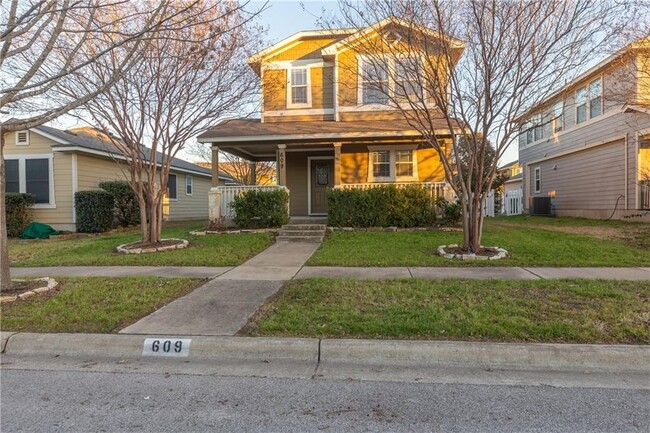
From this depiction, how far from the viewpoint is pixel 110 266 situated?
28.9 ft

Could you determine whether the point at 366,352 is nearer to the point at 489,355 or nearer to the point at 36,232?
the point at 489,355

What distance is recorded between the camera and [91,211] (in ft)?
49.7

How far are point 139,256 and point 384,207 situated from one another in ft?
22.9

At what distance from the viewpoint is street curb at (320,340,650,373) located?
3897 mm

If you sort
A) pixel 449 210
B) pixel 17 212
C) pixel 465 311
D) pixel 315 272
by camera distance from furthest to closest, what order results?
1. pixel 17 212
2. pixel 449 210
3. pixel 315 272
4. pixel 465 311

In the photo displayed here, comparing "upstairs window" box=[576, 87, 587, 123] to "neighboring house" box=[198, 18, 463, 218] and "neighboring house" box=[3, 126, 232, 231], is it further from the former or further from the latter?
"neighboring house" box=[3, 126, 232, 231]

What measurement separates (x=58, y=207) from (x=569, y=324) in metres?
16.9

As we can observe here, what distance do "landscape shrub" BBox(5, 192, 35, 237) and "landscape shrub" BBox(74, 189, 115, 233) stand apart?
1702mm

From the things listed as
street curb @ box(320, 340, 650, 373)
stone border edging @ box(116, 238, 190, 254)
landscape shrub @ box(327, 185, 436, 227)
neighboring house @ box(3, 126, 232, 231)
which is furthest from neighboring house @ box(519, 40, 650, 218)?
neighboring house @ box(3, 126, 232, 231)

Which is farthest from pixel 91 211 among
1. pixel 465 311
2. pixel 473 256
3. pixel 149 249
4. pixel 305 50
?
pixel 465 311

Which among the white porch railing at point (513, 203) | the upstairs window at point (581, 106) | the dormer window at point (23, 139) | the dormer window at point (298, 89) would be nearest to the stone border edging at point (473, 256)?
the dormer window at point (298, 89)

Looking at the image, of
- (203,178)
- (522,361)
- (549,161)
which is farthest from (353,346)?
(203,178)

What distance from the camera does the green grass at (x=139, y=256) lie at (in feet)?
29.7

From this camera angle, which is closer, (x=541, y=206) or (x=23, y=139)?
(x=23, y=139)
